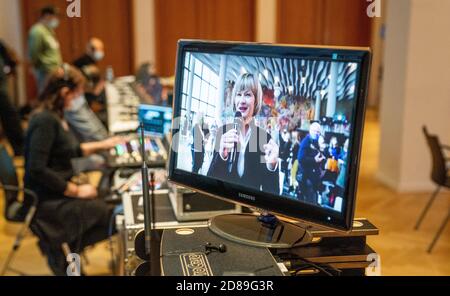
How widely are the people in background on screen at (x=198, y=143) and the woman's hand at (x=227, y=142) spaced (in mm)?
71

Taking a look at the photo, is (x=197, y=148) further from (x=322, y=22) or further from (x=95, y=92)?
(x=322, y=22)

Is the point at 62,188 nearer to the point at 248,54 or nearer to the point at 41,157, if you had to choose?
the point at 41,157

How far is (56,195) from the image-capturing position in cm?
315

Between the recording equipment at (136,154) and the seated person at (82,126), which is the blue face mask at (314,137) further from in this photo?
the seated person at (82,126)

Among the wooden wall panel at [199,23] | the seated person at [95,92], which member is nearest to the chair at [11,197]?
the seated person at [95,92]

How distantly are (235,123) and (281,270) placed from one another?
1.35 ft

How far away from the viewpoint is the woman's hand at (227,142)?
1568 mm

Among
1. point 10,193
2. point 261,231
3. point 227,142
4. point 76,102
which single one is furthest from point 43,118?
point 261,231

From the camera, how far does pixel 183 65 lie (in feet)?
5.62

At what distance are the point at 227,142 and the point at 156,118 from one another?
1.51 meters

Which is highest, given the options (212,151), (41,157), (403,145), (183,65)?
(183,65)

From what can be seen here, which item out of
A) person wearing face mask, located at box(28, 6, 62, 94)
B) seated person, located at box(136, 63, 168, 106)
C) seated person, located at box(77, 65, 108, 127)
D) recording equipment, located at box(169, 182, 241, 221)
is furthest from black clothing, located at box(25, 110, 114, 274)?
person wearing face mask, located at box(28, 6, 62, 94)

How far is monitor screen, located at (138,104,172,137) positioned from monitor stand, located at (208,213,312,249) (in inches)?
47.7
